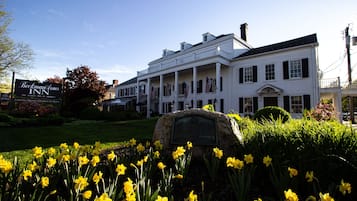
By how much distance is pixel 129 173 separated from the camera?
3381 millimetres

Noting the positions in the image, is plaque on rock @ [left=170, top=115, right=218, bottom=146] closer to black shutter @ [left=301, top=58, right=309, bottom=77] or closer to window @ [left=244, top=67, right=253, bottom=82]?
black shutter @ [left=301, top=58, right=309, bottom=77]

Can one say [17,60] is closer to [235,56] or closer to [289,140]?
[235,56]

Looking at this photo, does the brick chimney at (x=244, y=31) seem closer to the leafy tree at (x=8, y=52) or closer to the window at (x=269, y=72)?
the window at (x=269, y=72)

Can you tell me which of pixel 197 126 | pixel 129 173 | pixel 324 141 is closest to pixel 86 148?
pixel 129 173

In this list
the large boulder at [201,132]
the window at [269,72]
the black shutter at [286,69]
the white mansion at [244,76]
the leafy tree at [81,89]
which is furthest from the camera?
the leafy tree at [81,89]

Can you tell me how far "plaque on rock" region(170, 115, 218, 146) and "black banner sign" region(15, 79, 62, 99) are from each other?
58.1ft

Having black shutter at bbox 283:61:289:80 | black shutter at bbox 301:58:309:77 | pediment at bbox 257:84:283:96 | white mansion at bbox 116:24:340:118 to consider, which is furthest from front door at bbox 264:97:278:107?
black shutter at bbox 301:58:309:77

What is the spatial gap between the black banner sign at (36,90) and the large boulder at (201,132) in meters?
17.4

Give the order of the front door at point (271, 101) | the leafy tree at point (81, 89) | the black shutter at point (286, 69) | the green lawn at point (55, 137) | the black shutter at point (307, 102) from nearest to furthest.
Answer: the green lawn at point (55, 137)
the black shutter at point (307, 102)
the black shutter at point (286, 69)
the front door at point (271, 101)
the leafy tree at point (81, 89)

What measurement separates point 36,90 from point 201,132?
726 inches

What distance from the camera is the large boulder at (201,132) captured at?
447 cm

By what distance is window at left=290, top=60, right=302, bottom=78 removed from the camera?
17000 millimetres

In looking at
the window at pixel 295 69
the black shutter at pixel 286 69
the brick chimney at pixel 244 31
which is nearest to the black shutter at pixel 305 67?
the window at pixel 295 69

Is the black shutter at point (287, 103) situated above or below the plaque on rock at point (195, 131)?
Answer: above
